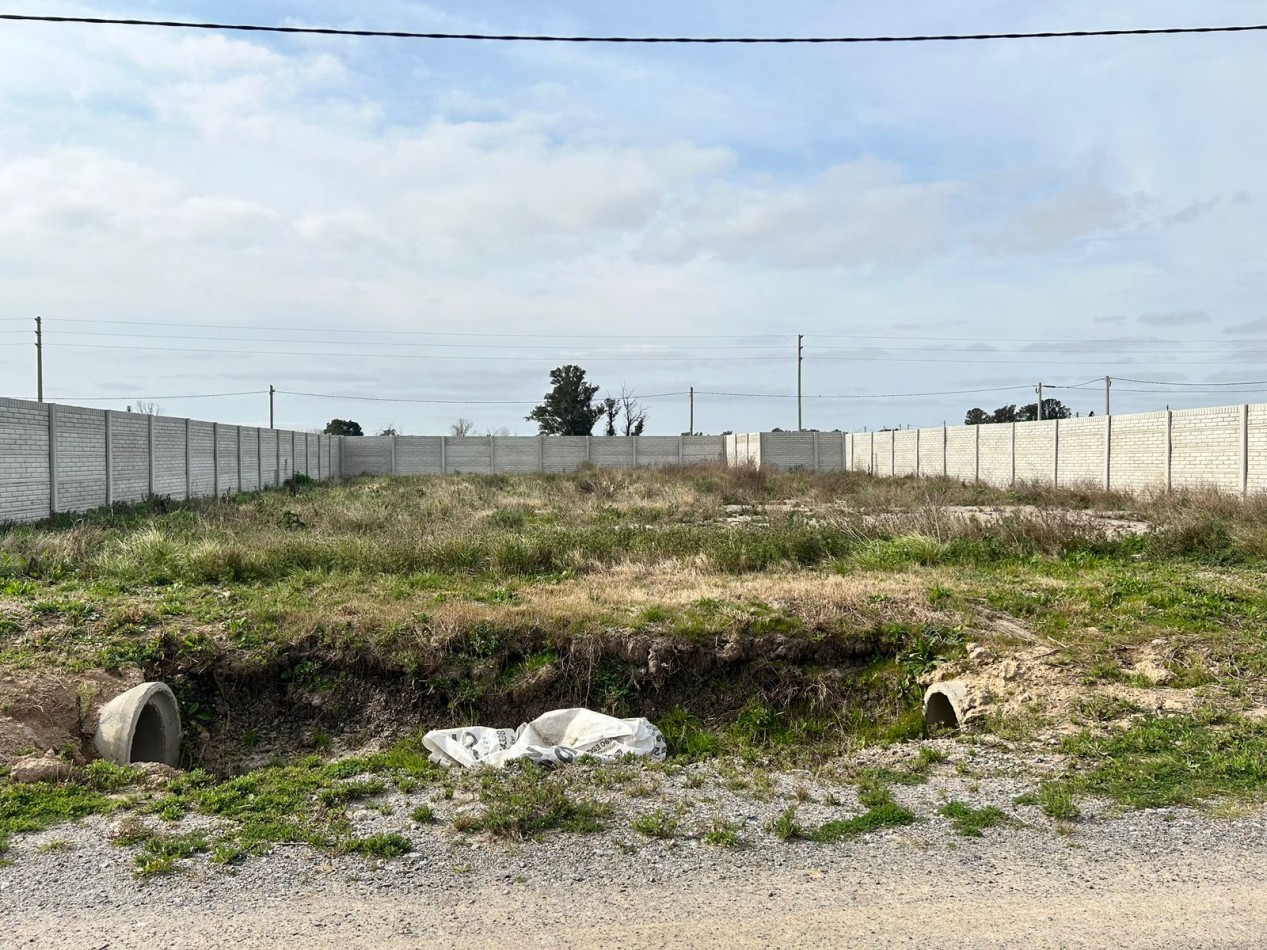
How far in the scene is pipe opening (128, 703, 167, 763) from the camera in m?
6.52

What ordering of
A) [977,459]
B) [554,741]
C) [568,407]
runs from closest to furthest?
[554,741] < [977,459] < [568,407]

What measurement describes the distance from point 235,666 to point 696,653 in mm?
3944

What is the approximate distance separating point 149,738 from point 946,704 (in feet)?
20.2

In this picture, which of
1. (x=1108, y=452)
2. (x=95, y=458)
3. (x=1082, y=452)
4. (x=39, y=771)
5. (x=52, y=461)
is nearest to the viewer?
(x=39, y=771)

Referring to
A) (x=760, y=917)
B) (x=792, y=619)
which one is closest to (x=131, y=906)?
(x=760, y=917)

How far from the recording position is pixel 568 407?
62094mm

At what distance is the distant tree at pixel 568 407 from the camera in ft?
203

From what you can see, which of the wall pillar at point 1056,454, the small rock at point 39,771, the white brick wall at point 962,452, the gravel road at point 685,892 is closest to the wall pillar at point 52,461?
the small rock at point 39,771

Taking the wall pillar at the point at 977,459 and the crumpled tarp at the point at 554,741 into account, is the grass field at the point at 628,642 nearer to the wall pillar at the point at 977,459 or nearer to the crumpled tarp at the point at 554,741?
the crumpled tarp at the point at 554,741

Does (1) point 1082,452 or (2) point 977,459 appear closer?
(1) point 1082,452

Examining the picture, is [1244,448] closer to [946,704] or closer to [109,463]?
[946,704]

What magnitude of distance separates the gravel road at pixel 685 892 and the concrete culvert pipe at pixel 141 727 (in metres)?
1.77

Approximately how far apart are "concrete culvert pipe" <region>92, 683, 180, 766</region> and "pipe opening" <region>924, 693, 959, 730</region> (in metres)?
5.79

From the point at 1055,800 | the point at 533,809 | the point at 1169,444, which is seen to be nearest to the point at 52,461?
the point at 533,809
